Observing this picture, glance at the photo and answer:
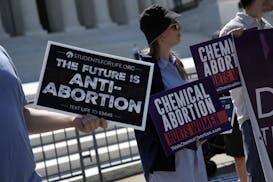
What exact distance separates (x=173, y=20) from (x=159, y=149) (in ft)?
2.78

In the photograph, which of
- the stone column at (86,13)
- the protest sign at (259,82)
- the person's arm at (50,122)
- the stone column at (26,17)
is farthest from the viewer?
the stone column at (86,13)

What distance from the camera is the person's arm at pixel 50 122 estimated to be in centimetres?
267

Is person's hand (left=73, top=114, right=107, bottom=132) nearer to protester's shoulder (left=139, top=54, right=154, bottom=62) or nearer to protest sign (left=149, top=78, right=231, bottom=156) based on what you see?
protest sign (left=149, top=78, right=231, bottom=156)

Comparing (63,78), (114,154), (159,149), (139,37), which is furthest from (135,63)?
(139,37)

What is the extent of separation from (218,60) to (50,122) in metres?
1.96

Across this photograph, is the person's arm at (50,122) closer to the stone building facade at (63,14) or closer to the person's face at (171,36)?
the person's face at (171,36)

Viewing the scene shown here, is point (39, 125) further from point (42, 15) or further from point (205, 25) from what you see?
point (42, 15)

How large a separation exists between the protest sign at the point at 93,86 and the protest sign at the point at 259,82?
1.38 metres

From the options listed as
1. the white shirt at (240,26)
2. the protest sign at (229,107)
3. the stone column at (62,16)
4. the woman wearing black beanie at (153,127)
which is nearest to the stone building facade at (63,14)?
the stone column at (62,16)

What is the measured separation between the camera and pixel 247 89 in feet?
13.8

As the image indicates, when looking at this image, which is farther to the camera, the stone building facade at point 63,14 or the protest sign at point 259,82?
the stone building facade at point 63,14

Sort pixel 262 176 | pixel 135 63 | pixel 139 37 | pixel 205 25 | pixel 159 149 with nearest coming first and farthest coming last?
pixel 135 63
pixel 159 149
pixel 262 176
pixel 139 37
pixel 205 25

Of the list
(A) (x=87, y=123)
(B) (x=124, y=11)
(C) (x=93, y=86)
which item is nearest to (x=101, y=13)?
(B) (x=124, y=11)

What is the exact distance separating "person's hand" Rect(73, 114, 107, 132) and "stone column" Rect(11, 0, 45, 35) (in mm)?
24394
